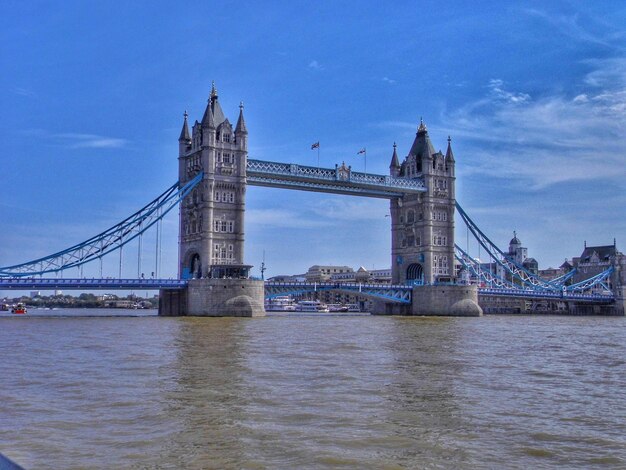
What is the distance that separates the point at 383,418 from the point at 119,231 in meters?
63.7

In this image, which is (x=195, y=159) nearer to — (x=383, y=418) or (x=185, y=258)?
(x=185, y=258)

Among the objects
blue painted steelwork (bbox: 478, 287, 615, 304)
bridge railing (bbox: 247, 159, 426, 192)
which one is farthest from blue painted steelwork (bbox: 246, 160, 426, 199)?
blue painted steelwork (bbox: 478, 287, 615, 304)

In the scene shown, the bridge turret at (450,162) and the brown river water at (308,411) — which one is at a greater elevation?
the bridge turret at (450,162)

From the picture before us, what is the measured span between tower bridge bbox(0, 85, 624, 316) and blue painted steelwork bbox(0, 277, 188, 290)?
0.10 meters

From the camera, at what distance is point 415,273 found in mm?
97625

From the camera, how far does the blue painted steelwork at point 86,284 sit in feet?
218

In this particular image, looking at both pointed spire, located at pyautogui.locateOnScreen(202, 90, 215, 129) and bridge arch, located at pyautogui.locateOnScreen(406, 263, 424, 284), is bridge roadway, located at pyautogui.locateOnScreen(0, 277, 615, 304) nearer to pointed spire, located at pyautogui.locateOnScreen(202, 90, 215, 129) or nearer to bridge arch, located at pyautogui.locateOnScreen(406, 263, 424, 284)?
bridge arch, located at pyautogui.locateOnScreen(406, 263, 424, 284)

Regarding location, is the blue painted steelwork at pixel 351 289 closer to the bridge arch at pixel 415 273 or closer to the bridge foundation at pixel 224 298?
the bridge arch at pixel 415 273

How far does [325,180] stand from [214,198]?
1486 cm

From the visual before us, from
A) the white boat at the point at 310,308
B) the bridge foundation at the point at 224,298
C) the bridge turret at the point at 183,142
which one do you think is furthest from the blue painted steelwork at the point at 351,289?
the white boat at the point at 310,308

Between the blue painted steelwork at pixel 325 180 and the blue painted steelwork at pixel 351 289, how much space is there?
1165 centimetres

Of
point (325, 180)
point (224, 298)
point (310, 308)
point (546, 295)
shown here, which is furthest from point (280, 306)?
point (224, 298)

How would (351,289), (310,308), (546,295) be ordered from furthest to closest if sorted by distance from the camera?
(310,308) < (546,295) < (351,289)

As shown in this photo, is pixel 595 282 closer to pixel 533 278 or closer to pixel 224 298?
pixel 533 278
